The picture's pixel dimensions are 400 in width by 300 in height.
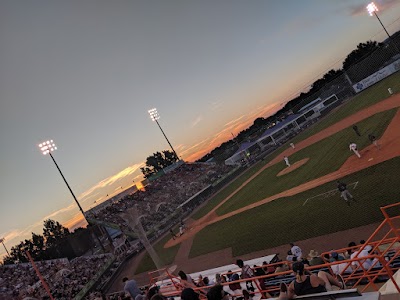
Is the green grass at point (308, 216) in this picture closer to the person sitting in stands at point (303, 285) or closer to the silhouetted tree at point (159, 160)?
the person sitting in stands at point (303, 285)

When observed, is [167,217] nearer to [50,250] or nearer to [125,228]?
[125,228]

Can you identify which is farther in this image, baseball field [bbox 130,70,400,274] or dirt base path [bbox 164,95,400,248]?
dirt base path [bbox 164,95,400,248]

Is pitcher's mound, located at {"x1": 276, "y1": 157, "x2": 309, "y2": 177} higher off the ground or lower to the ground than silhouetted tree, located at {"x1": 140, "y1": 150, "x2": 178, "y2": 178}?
lower

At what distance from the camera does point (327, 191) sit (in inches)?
836

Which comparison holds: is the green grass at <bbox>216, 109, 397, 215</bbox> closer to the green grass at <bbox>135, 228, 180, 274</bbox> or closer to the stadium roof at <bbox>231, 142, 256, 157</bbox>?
the green grass at <bbox>135, 228, 180, 274</bbox>

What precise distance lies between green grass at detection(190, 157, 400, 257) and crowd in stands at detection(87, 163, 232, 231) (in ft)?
60.1

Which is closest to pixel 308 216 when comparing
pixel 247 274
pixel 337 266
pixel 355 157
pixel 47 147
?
pixel 355 157

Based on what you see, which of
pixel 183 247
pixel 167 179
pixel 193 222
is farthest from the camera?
pixel 167 179

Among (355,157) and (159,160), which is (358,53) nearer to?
(159,160)

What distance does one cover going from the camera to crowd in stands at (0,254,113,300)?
97.3ft

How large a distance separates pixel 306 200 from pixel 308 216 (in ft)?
7.88

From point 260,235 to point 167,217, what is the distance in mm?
23398

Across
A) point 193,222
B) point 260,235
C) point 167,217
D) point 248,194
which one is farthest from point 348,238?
point 167,217

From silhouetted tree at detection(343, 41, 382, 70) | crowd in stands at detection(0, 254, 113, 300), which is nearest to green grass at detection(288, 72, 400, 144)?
crowd in stands at detection(0, 254, 113, 300)
